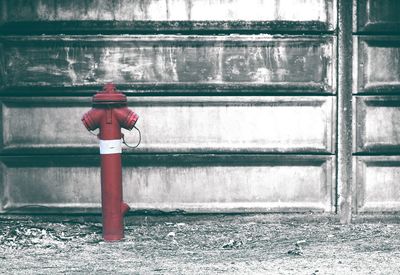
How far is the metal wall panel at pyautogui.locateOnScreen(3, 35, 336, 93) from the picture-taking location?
179 inches

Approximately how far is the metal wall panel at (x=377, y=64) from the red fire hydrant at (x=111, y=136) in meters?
1.78

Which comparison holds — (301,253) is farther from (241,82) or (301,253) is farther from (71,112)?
(71,112)

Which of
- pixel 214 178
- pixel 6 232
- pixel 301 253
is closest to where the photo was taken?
pixel 301 253

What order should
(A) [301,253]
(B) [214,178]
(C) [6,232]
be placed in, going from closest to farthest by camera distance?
(A) [301,253], (C) [6,232], (B) [214,178]

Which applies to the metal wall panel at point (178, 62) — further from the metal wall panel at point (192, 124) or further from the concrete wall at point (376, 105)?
the concrete wall at point (376, 105)

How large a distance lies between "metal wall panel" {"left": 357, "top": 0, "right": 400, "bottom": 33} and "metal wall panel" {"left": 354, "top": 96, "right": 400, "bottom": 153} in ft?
1.79

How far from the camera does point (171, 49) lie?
180 inches

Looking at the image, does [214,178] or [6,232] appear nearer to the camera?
[6,232]

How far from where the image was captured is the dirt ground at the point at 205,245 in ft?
11.5

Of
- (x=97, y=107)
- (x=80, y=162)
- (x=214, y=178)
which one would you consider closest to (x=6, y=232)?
(x=80, y=162)

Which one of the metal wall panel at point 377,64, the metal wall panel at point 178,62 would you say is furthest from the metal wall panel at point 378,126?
the metal wall panel at point 178,62

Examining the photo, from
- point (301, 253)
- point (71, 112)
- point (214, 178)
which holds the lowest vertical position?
point (301, 253)

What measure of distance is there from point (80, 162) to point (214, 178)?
1040 millimetres

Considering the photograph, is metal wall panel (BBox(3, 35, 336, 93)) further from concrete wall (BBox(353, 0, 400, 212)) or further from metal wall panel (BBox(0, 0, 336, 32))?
concrete wall (BBox(353, 0, 400, 212))
